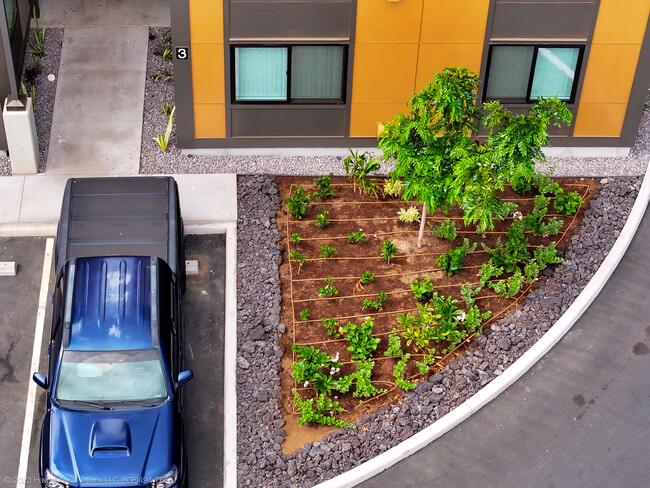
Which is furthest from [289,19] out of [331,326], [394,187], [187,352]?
[187,352]

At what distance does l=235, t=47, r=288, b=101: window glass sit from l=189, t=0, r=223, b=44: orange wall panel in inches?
20.2

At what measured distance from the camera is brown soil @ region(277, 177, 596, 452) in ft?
42.8

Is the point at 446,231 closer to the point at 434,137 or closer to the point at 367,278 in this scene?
the point at 367,278

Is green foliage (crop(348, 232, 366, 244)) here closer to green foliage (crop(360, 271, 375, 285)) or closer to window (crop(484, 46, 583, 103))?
green foliage (crop(360, 271, 375, 285))

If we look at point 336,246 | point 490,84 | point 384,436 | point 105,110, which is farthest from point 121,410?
point 490,84

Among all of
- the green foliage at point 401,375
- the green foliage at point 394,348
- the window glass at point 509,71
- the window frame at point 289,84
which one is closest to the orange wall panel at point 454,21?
the window glass at point 509,71

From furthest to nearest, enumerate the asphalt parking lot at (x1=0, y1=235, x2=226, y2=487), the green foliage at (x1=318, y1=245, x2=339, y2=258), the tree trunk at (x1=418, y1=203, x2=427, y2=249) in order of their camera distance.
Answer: the green foliage at (x1=318, y1=245, x2=339, y2=258) < the tree trunk at (x1=418, y1=203, x2=427, y2=249) < the asphalt parking lot at (x1=0, y1=235, x2=226, y2=487)

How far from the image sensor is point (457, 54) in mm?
15969

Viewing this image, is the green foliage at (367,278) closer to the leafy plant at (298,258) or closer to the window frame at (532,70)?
the leafy plant at (298,258)

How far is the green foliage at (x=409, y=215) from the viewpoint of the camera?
15383 mm

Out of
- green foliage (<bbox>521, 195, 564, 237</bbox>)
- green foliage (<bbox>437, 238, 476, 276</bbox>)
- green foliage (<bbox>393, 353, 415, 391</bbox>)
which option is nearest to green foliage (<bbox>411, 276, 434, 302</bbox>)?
green foliage (<bbox>437, 238, 476, 276</bbox>)

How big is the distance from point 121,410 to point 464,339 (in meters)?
5.21

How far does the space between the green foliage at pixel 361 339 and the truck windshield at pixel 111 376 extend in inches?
116

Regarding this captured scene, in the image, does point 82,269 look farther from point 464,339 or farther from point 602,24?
point 602,24
